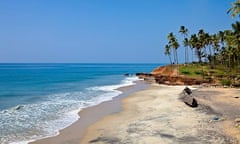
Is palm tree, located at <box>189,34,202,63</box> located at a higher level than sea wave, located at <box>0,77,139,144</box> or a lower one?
higher

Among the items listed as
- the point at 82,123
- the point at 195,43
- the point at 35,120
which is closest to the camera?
the point at 82,123

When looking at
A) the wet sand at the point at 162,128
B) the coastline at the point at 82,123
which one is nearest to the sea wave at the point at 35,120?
the coastline at the point at 82,123

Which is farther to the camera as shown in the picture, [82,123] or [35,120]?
[35,120]

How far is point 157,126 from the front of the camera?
65.2 ft

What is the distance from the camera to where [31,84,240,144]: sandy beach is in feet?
54.9

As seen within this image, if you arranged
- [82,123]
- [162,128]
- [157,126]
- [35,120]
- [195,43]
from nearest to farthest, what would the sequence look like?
[162,128]
[157,126]
[82,123]
[35,120]
[195,43]

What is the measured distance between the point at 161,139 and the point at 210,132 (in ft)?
11.5

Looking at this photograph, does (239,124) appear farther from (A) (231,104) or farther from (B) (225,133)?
(A) (231,104)

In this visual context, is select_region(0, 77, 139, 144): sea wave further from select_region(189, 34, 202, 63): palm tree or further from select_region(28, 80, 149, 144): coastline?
select_region(189, 34, 202, 63): palm tree

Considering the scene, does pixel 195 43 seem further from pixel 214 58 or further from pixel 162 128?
pixel 162 128

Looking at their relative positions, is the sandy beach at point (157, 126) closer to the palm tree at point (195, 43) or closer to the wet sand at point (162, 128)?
the wet sand at point (162, 128)

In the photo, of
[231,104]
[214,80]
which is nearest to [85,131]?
[231,104]

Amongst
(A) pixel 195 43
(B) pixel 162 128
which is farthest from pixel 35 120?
(A) pixel 195 43

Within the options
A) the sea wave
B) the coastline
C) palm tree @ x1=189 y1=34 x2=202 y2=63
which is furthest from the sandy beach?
palm tree @ x1=189 y1=34 x2=202 y2=63
